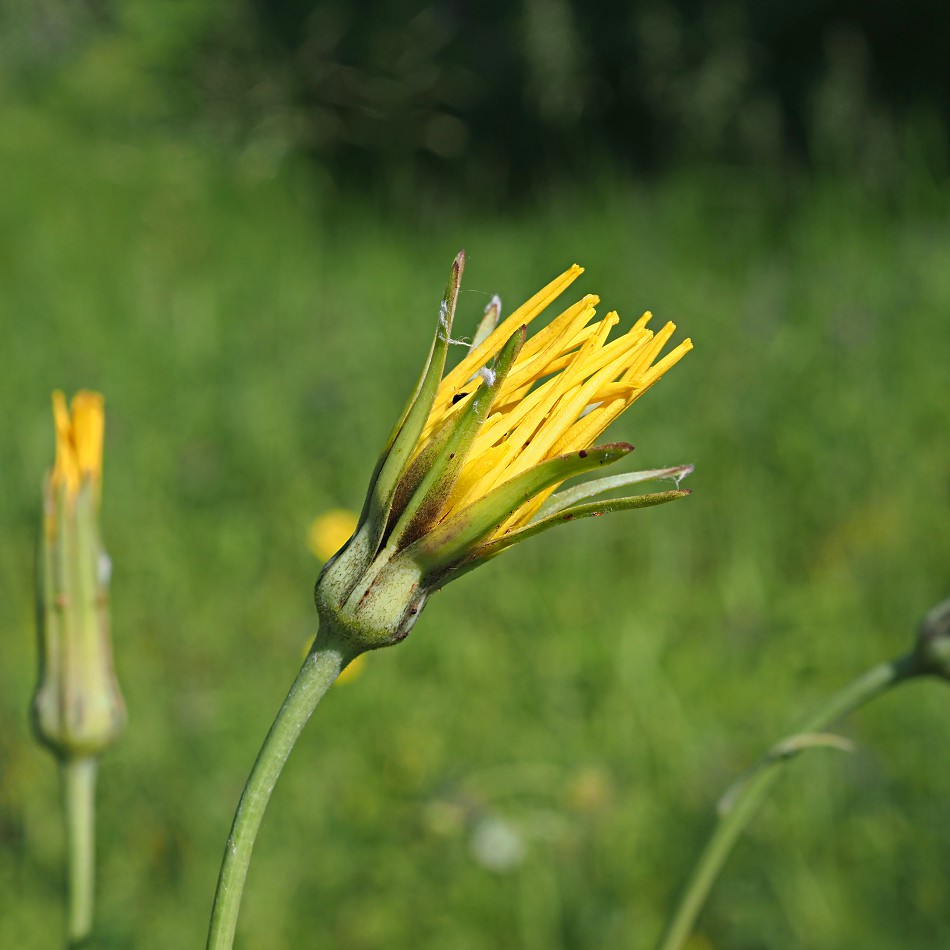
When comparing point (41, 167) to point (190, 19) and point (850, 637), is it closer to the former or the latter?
point (190, 19)

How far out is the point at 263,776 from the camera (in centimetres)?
65

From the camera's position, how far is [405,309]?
13.6 ft

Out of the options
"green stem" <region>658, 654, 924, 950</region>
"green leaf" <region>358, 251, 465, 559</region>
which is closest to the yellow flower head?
"green leaf" <region>358, 251, 465, 559</region>

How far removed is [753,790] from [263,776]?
0.45 m

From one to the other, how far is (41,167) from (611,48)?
258cm

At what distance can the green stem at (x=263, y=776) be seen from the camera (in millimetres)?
617

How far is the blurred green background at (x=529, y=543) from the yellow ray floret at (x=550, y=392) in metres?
0.53

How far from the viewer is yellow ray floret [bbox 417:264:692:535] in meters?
0.70

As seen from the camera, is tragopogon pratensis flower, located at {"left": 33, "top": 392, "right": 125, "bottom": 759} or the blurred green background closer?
tragopogon pratensis flower, located at {"left": 33, "top": 392, "right": 125, "bottom": 759}

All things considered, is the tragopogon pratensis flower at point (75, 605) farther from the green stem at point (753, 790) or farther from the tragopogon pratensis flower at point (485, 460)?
the green stem at point (753, 790)

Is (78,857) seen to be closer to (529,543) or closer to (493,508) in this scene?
(493,508)

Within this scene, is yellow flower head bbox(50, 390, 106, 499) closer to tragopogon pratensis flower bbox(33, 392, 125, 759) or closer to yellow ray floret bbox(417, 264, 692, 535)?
tragopogon pratensis flower bbox(33, 392, 125, 759)

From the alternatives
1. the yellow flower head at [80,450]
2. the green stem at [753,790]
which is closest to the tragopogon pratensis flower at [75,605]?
the yellow flower head at [80,450]

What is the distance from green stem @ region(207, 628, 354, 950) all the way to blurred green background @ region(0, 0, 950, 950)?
636 millimetres
